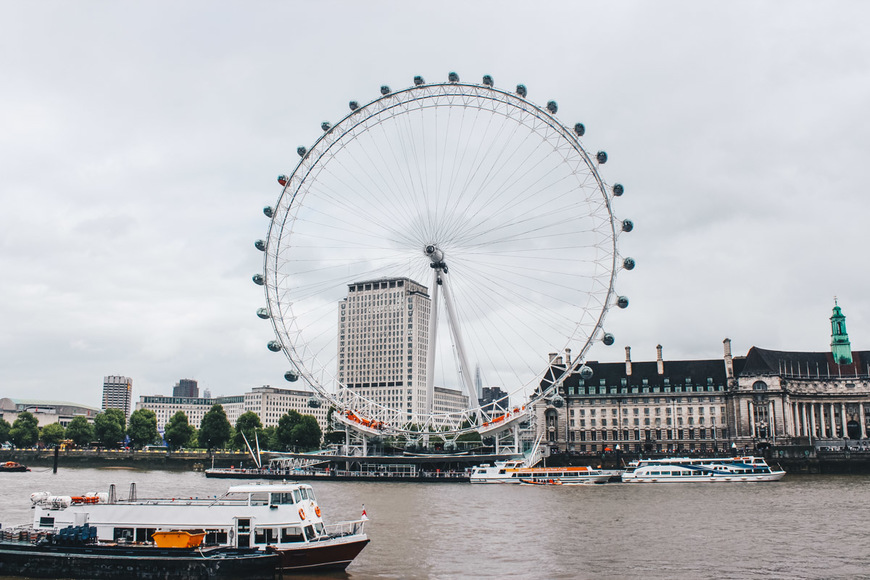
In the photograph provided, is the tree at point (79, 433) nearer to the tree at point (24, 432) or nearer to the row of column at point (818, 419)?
the tree at point (24, 432)

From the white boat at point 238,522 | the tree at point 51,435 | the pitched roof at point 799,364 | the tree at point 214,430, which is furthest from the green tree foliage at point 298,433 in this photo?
the white boat at point 238,522

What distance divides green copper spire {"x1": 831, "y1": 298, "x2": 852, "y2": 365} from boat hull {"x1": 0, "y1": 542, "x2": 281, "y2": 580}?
436 feet

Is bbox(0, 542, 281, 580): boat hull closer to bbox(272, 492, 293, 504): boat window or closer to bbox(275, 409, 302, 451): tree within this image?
bbox(272, 492, 293, 504): boat window

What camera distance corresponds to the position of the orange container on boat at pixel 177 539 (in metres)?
33.1

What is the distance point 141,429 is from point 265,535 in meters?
138

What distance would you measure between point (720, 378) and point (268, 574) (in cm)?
12008

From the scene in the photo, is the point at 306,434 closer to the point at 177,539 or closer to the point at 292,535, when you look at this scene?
the point at 292,535

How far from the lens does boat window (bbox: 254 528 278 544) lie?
1334 inches

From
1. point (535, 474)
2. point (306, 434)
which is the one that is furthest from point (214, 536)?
point (306, 434)

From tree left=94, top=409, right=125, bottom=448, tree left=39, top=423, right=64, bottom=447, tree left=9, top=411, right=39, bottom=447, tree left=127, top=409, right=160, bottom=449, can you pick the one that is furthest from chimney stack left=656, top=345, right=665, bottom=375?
tree left=9, top=411, right=39, bottom=447

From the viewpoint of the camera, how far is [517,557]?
122 feet

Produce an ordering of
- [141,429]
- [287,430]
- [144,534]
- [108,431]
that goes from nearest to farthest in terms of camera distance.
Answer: [144,534], [287,430], [108,431], [141,429]

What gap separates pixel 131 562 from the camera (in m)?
31.6

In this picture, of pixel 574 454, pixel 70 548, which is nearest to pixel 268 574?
pixel 70 548
